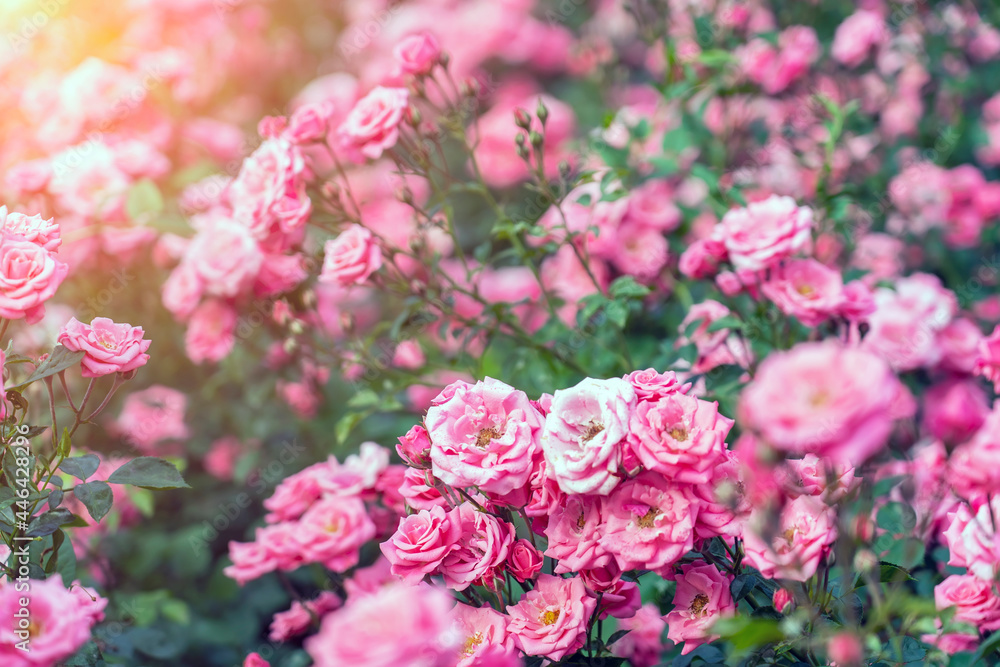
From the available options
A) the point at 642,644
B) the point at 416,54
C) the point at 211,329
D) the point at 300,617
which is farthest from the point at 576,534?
the point at 211,329

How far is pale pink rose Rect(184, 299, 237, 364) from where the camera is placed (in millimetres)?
2516

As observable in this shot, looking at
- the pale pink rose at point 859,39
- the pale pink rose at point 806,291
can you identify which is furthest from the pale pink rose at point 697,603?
the pale pink rose at point 859,39

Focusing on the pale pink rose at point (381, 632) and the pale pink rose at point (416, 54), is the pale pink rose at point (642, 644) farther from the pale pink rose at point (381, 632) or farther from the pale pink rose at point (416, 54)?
the pale pink rose at point (416, 54)

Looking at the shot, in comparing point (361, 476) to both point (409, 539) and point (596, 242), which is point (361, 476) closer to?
point (409, 539)

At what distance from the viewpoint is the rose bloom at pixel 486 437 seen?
130 centimetres

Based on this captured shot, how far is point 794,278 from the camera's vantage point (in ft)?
6.22

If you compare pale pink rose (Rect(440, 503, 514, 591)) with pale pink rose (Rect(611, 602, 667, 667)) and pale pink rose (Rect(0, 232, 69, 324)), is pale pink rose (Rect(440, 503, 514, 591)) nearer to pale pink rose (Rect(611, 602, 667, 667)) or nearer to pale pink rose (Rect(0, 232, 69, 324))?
pale pink rose (Rect(611, 602, 667, 667))

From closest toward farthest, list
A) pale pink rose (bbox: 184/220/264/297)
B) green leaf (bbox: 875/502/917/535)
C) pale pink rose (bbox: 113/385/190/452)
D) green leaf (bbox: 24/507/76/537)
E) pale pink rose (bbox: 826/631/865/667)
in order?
pale pink rose (bbox: 826/631/865/667) < green leaf (bbox: 24/507/76/537) < green leaf (bbox: 875/502/917/535) < pale pink rose (bbox: 184/220/264/297) < pale pink rose (bbox: 113/385/190/452)

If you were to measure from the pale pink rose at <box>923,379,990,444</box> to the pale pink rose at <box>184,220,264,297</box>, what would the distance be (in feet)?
6.28

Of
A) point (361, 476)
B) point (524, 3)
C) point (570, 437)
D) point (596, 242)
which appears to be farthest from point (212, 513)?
point (524, 3)

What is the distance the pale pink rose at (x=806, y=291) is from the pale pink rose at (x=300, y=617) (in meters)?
1.28

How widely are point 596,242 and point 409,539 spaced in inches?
50.3

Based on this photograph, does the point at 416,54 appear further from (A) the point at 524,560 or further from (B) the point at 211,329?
(A) the point at 524,560

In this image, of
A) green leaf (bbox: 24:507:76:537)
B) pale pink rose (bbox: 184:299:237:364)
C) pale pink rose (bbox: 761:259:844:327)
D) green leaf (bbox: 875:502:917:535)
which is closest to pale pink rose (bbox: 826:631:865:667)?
green leaf (bbox: 875:502:917:535)
